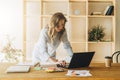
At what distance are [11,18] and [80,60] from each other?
2.66m

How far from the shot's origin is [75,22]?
16.0ft

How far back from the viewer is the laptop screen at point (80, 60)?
99.0 inches

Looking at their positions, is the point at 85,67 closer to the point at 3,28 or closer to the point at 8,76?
the point at 8,76

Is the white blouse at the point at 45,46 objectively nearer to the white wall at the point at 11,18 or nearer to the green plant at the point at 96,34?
the green plant at the point at 96,34

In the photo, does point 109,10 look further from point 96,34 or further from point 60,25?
point 60,25

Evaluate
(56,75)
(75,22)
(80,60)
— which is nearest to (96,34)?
(75,22)

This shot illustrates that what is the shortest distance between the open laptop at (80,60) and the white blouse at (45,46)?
50 centimetres

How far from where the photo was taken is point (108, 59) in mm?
2689

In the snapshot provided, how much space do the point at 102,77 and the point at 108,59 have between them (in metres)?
0.59

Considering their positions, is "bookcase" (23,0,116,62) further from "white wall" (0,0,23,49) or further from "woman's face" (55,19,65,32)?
"woman's face" (55,19,65,32)

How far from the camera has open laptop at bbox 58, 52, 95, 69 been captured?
99.0 inches

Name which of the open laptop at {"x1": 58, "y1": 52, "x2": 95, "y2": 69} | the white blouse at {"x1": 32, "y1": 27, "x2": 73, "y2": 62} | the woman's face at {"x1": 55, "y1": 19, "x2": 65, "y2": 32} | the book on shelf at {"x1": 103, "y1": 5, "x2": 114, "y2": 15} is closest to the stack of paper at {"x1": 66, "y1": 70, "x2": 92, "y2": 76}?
the open laptop at {"x1": 58, "y1": 52, "x2": 95, "y2": 69}

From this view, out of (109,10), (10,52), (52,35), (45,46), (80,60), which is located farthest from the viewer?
(10,52)

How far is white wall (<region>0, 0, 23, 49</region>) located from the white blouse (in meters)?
1.51
